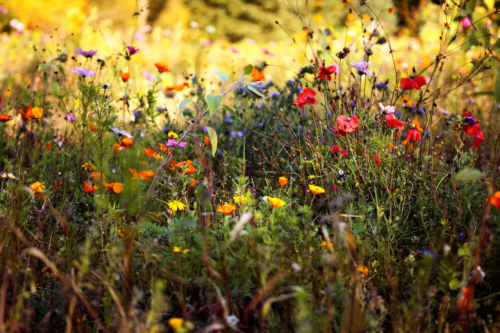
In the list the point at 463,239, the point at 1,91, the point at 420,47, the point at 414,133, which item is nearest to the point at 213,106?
the point at 414,133

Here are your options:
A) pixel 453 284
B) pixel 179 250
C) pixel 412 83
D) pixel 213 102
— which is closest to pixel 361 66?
pixel 412 83

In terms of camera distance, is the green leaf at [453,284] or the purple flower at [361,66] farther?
the purple flower at [361,66]

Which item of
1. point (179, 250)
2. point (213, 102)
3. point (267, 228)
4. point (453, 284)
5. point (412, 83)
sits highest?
point (412, 83)

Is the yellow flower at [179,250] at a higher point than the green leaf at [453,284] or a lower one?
higher

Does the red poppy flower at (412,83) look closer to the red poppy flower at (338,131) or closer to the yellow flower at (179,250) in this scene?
the red poppy flower at (338,131)

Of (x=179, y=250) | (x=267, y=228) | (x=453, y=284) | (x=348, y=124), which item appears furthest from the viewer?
(x=348, y=124)

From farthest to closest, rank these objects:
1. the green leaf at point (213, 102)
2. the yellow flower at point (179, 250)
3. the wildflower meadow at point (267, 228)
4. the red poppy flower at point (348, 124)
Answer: the red poppy flower at point (348, 124), the green leaf at point (213, 102), the yellow flower at point (179, 250), the wildflower meadow at point (267, 228)

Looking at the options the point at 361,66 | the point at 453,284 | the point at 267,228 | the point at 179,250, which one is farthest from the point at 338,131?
the point at 179,250

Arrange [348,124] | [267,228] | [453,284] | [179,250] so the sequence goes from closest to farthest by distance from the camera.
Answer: [453,284]
[179,250]
[267,228]
[348,124]

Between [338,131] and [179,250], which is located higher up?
[338,131]

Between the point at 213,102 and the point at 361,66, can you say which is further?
the point at 361,66

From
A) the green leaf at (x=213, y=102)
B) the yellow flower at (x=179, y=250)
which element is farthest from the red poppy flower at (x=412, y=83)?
the yellow flower at (x=179, y=250)

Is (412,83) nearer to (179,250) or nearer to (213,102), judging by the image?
(213,102)

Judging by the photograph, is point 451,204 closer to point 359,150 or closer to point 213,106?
point 359,150
